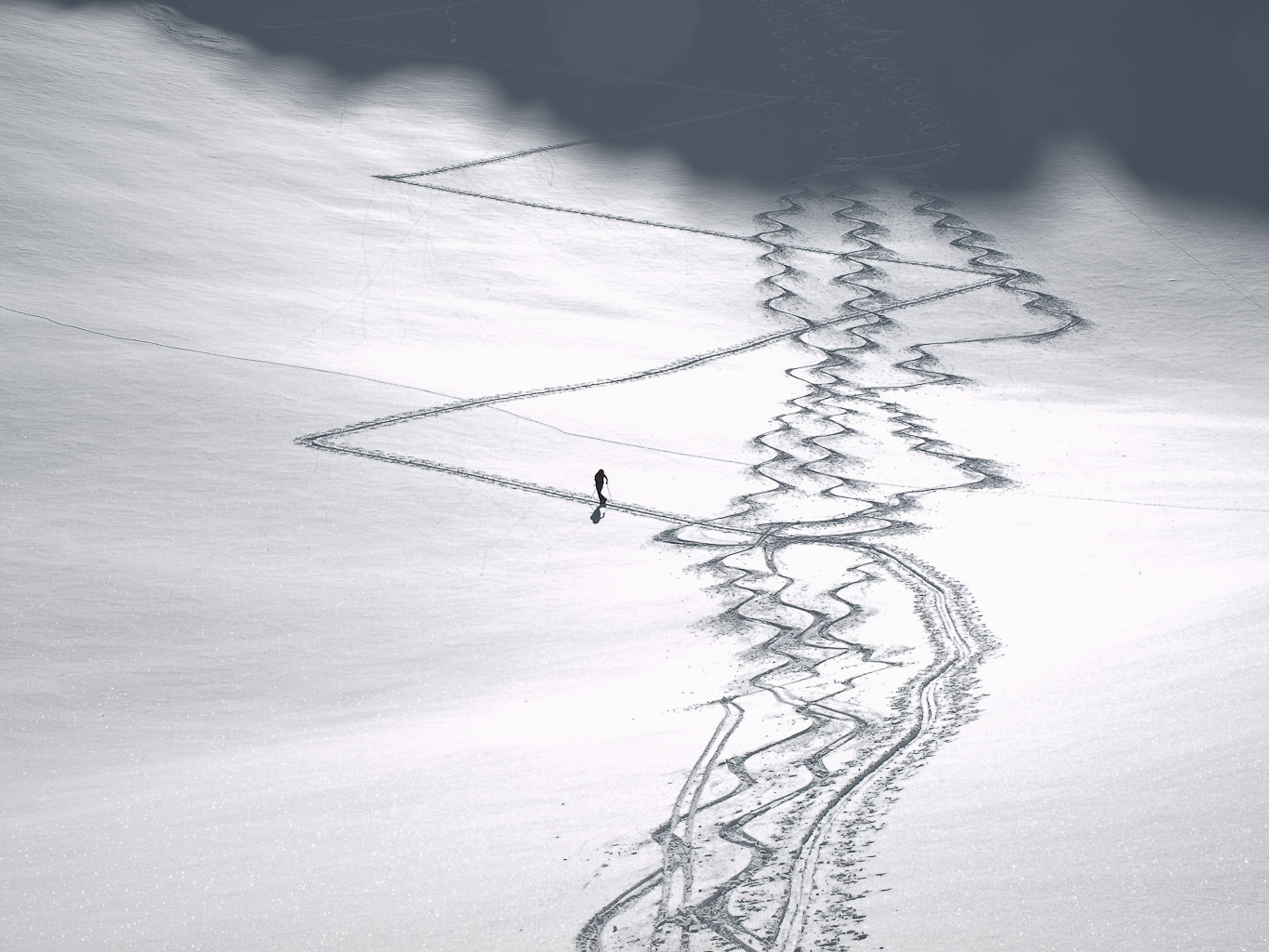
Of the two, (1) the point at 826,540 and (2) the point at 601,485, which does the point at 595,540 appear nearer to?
(2) the point at 601,485

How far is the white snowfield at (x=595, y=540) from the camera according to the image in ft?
23.1

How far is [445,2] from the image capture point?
32688 millimetres

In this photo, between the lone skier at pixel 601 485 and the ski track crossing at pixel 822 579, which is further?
the lone skier at pixel 601 485

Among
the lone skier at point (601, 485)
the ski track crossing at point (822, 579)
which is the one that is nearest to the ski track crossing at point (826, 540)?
the ski track crossing at point (822, 579)

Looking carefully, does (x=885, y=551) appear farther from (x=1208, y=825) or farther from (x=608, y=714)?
(x=1208, y=825)

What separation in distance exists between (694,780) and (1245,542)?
23.4 ft

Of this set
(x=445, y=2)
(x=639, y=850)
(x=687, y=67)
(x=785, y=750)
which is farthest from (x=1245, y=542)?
(x=445, y=2)

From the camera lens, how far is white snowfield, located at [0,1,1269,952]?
23.1 feet

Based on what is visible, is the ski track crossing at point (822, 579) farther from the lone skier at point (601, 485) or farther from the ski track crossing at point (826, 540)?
the lone skier at point (601, 485)

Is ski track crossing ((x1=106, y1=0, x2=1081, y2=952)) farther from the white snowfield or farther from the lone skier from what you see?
the lone skier

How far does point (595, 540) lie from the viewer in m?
13.9

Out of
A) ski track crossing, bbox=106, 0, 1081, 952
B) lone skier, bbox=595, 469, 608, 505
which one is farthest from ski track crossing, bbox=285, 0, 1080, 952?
lone skier, bbox=595, 469, 608, 505

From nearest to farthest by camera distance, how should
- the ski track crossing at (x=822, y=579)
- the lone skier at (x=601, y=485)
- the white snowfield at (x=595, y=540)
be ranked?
the ski track crossing at (x=822, y=579) < the white snowfield at (x=595, y=540) < the lone skier at (x=601, y=485)

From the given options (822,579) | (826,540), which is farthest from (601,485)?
(822,579)
